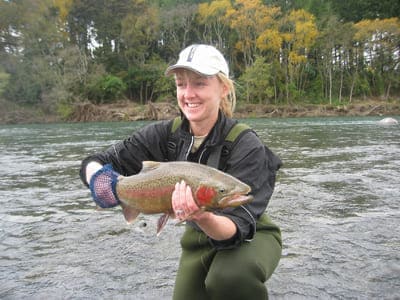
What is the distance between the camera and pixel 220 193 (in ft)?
7.91

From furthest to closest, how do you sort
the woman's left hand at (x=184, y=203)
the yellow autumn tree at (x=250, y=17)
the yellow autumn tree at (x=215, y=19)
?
1. the yellow autumn tree at (x=215, y=19)
2. the yellow autumn tree at (x=250, y=17)
3. the woman's left hand at (x=184, y=203)

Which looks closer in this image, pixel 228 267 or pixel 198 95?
pixel 228 267

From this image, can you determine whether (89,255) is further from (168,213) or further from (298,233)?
(298,233)

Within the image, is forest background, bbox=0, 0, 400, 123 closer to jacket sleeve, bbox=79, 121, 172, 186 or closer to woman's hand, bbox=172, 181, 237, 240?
jacket sleeve, bbox=79, 121, 172, 186

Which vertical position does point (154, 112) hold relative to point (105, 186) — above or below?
below

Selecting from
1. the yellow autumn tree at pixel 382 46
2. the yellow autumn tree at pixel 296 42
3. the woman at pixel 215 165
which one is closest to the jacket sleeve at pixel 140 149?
the woman at pixel 215 165

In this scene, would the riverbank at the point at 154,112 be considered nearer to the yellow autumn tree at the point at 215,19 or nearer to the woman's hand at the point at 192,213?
the yellow autumn tree at the point at 215,19

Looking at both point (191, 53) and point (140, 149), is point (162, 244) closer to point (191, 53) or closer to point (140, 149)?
point (140, 149)

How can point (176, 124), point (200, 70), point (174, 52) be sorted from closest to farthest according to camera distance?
point (200, 70) → point (176, 124) → point (174, 52)

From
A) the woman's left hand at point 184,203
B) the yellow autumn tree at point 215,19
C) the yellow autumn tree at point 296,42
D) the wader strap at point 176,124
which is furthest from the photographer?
the yellow autumn tree at point 215,19

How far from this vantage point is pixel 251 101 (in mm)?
51031

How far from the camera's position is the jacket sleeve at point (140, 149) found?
11.2 ft

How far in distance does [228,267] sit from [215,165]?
0.76m

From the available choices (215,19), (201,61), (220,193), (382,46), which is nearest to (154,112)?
(215,19)
